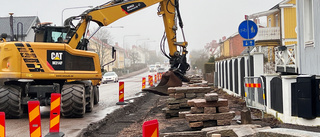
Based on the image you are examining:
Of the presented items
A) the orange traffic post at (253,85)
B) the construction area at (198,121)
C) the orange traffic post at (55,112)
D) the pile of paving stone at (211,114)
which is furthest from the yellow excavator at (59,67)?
the pile of paving stone at (211,114)

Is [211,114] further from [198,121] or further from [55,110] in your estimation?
[55,110]

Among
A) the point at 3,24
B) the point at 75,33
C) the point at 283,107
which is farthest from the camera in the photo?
the point at 3,24

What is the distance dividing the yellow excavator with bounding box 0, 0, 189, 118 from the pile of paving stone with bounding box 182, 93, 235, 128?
4.59 metres

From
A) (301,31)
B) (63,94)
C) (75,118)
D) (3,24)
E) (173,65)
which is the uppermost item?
(3,24)

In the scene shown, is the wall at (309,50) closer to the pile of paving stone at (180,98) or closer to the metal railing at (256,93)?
the metal railing at (256,93)

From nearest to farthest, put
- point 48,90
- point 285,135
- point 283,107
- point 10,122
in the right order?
point 285,135 < point 283,107 < point 10,122 < point 48,90

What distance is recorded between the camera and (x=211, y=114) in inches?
325

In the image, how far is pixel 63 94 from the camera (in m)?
11.6

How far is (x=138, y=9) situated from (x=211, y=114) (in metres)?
7.12

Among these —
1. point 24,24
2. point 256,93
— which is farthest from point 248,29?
point 24,24

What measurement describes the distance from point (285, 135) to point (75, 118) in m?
8.77

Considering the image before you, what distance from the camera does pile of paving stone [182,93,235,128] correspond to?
8.25 meters

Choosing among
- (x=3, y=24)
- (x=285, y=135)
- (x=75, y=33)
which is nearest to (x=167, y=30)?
(x=75, y=33)

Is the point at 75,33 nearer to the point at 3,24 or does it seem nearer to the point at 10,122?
the point at 10,122
